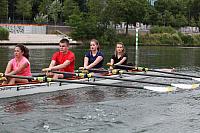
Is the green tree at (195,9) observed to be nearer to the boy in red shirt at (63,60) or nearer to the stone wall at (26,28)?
the stone wall at (26,28)

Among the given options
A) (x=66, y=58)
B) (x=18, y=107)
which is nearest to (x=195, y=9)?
(x=66, y=58)

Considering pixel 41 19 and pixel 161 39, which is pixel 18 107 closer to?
pixel 41 19

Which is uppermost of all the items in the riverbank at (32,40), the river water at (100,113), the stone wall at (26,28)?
the stone wall at (26,28)

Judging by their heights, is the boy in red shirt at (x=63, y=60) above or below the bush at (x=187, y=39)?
below

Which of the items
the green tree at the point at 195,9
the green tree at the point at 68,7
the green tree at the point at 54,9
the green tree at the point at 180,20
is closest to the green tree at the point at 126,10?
the green tree at the point at 68,7

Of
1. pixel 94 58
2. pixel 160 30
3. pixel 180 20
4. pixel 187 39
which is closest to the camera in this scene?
pixel 94 58

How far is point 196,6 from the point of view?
382 ft

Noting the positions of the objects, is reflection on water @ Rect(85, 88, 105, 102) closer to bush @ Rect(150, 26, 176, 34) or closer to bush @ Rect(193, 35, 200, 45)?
bush @ Rect(193, 35, 200, 45)

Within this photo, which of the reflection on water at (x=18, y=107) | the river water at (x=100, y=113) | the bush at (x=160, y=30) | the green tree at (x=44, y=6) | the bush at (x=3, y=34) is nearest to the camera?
the river water at (x=100, y=113)

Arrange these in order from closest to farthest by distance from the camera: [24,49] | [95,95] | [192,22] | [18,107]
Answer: [18,107]
[24,49]
[95,95]
[192,22]

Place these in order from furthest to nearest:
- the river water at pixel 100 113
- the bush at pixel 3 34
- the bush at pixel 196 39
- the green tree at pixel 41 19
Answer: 1. the bush at pixel 196 39
2. the green tree at pixel 41 19
3. the bush at pixel 3 34
4. the river water at pixel 100 113

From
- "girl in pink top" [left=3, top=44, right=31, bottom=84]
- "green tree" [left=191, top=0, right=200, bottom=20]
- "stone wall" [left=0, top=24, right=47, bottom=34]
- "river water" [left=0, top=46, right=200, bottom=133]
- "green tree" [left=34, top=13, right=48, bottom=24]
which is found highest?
"green tree" [left=191, top=0, right=200, bottom=20]

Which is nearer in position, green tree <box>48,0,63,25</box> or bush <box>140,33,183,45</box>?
bush <box>140,33,183,45</box>

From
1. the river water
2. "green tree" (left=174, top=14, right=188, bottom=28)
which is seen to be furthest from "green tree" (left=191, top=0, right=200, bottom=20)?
the river water
